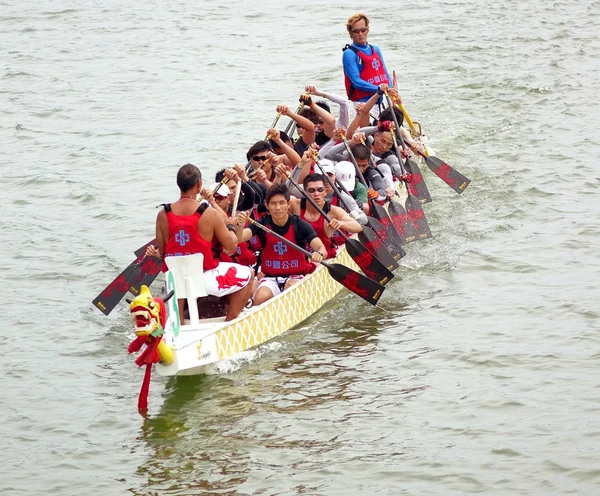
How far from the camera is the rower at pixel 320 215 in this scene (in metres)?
11.1

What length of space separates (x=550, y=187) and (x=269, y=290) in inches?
269

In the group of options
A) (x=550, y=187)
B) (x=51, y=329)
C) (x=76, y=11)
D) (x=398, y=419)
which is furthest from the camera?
(x=76, y=11)

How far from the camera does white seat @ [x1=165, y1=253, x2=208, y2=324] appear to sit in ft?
30.9

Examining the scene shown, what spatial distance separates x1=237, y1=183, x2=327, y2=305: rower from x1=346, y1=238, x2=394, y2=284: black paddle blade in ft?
1.91

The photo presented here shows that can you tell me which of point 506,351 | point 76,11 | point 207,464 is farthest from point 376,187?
point 76,11

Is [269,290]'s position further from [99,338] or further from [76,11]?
[76,11]

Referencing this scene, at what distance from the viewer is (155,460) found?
8547 mm

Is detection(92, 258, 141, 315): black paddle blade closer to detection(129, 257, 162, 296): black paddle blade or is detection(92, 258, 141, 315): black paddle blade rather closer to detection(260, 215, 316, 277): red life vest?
detection(129, 257, 162, 296): black paddle blade

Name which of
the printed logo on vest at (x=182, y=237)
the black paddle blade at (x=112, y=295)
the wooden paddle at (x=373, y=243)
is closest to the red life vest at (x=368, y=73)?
the wooden paddle at (x=373, y=243)

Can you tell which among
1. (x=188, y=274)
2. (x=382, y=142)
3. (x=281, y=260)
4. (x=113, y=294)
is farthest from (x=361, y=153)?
(x=188, y=274)

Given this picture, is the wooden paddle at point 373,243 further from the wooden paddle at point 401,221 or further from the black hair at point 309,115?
the black hair at point 309,115

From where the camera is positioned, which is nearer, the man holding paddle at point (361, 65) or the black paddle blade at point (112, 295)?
the black paddle blade at point (112, 295)

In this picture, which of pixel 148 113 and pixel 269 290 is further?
pixel 148 113

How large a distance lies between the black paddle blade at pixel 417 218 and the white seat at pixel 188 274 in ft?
14.4
